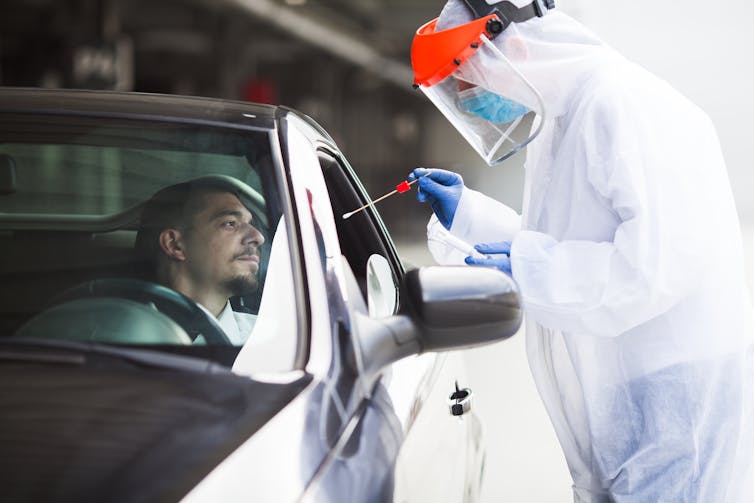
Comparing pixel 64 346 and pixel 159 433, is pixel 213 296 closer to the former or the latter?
pixel 64 346

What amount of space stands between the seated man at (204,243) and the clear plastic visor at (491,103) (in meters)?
0.90

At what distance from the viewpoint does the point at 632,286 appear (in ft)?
8.30

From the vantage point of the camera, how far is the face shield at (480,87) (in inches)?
119

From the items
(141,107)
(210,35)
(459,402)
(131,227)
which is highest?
(210,35)

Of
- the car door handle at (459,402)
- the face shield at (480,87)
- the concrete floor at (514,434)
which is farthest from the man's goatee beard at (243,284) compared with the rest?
the concrete floor at (514,434)

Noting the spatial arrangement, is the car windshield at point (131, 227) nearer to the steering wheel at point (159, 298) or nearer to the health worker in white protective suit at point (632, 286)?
the steering wheel at point (159, 298)

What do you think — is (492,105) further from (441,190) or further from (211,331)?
(211,331)

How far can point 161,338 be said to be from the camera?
2146 mm

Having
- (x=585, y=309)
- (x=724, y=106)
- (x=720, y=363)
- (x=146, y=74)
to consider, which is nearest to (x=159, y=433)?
(x=585, y=309)

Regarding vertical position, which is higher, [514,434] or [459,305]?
[459,305]

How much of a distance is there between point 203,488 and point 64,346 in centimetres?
62

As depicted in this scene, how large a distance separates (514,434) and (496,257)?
342 cm

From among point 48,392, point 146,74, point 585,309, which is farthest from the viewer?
point 146,74

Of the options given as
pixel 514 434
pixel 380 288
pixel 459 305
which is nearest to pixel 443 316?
pixel 459 305
